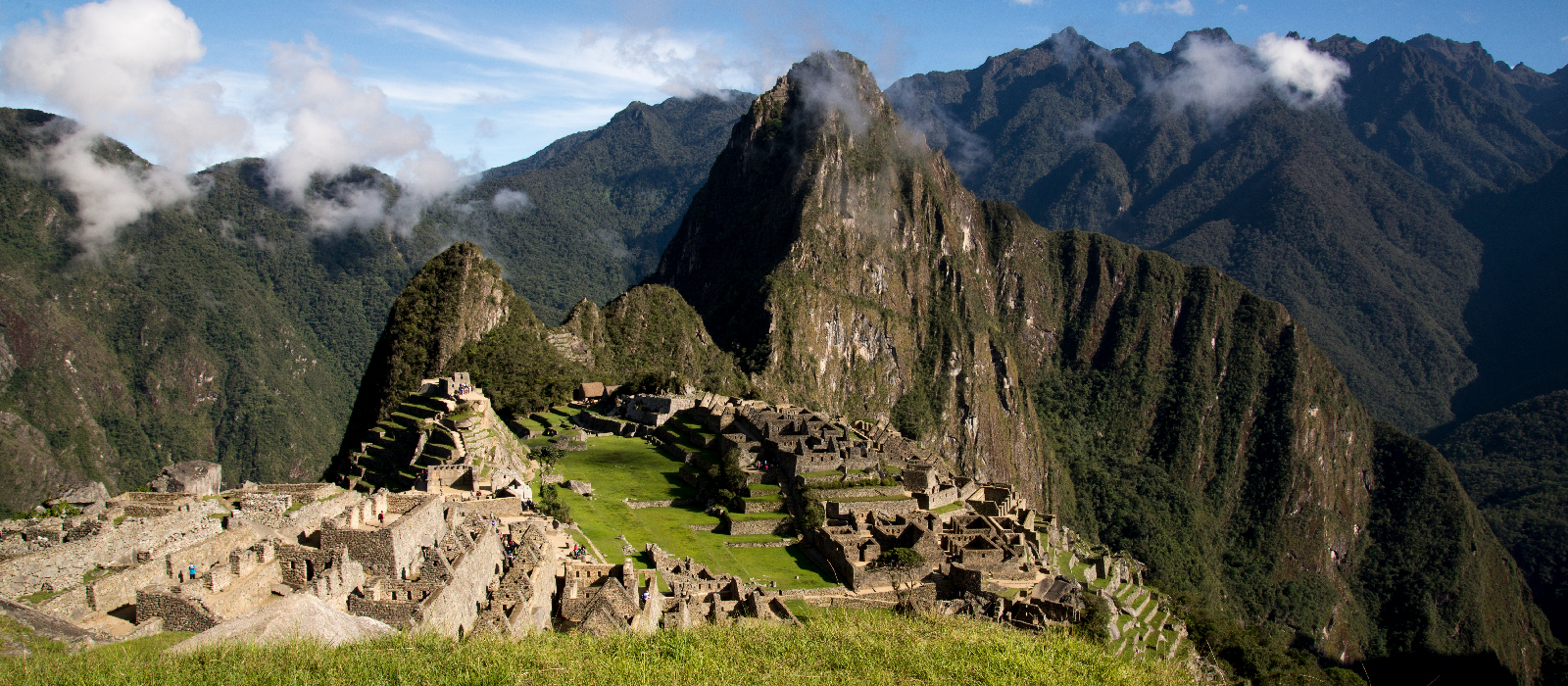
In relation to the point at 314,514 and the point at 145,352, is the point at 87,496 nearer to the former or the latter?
the point at 314,514

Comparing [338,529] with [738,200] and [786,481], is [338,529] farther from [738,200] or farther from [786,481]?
[738,200]

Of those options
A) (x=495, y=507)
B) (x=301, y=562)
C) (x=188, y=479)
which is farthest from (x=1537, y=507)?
(x=301, y=562)

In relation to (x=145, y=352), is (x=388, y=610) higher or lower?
lower

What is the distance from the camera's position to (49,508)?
24.4 m

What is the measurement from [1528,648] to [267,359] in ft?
681

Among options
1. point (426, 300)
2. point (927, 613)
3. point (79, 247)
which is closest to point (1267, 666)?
point (927, 613)

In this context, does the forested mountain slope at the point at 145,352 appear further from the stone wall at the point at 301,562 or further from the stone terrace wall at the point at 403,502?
the stone wall at the point at 301,562

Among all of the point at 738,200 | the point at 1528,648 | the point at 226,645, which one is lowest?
the point at 1528,648

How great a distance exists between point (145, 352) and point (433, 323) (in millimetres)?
92782

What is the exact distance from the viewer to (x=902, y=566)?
34.2m

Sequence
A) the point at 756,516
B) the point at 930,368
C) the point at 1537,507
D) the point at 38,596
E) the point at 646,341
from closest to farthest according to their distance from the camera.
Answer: the point at 38,596
the point at 756,516
the point at 646,341
the point at 1537,507
the point at 930,368

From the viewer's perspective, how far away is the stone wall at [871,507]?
3969cm

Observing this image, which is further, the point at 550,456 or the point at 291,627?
the point at 550,456

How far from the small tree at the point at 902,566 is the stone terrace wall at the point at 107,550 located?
68.9 feet
